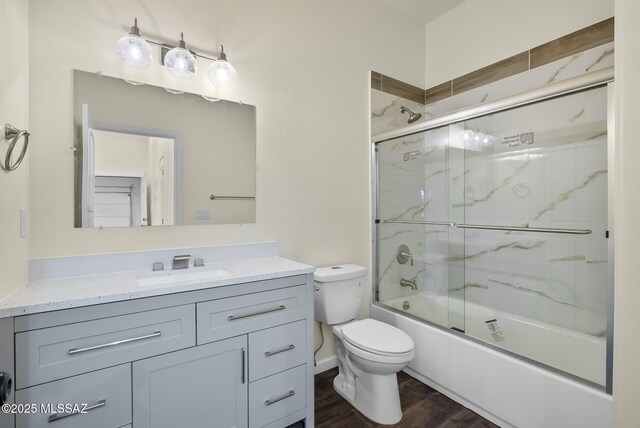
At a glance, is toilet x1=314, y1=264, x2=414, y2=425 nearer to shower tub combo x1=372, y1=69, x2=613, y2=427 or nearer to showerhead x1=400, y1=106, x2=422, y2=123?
shower tub combo x1=372, y1=69, x2=613, y2=427

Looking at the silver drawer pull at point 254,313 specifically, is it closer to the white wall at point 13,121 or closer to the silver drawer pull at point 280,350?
the silver drawer pull at point 280,350

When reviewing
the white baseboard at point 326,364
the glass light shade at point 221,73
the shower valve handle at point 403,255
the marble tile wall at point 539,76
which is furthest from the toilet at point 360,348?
the marble tile wall at point 539,76

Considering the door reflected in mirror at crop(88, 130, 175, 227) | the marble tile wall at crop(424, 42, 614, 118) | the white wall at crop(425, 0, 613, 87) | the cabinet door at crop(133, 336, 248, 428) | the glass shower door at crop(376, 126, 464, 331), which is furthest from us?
the glass shower door at crop(376, 126, 464, 331)

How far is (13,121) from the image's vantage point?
1.19 metres

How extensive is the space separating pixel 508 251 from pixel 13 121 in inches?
115

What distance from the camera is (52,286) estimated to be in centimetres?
125

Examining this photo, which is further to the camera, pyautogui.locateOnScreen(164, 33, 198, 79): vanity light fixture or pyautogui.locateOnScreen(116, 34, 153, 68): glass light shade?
pyautogui.locateOnScreen(164, 33, 198, 79): vanity light fixture

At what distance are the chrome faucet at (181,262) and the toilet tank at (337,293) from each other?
2.48 feet

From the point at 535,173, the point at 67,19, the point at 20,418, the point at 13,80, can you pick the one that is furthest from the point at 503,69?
the point at 20,418

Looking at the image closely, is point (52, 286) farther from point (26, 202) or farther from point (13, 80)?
point (13, 80)

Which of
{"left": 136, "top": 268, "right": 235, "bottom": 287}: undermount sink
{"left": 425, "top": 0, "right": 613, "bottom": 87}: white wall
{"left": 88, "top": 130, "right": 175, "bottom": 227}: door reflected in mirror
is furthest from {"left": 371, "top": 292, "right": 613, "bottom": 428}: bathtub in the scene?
{"left": 425, "top": 0, "right": 613, "bottom": 87}: white wall

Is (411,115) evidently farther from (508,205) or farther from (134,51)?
(134,51)

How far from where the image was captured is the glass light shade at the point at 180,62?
1.61 m

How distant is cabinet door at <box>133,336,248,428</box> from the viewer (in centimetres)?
118
